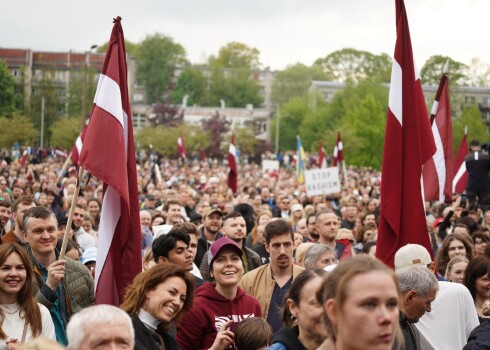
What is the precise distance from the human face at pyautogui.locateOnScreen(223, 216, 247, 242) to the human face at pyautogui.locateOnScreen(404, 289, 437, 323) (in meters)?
4.53

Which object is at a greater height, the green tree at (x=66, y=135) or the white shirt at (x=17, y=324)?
the white shirt at (x=17, y=324)

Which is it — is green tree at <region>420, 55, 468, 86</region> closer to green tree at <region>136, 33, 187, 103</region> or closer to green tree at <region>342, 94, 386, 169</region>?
green tree at <region>342, 94, 386, 169</region>

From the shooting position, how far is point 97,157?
8758mm

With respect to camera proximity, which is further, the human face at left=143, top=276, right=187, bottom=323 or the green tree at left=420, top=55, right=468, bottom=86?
the green tree at left=420, top=55, right=468, bottom=86

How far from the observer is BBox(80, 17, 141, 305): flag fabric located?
27.7 feet

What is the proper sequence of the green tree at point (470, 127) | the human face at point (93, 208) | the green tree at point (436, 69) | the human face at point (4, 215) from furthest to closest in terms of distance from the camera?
the green tree at point (436, 69)
the green tree at point (470, 127)
the human face at point (93, 208)
the human face at point (4, 215)

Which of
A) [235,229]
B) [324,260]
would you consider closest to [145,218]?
[235,229]

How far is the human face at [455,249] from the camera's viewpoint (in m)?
10.7

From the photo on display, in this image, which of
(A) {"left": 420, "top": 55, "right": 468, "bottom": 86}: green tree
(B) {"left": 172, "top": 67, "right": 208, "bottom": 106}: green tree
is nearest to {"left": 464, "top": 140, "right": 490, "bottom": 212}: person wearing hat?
(A) {"left": 420, "top": 55, "right": 468, "bottom": 86}: green tree

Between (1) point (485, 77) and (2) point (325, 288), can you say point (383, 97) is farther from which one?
(2) point (325, 288)

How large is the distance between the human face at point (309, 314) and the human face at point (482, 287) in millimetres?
3116

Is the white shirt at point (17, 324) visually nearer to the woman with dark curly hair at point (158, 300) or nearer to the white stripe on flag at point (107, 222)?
the woman with dark curly hair at point (158, 300)

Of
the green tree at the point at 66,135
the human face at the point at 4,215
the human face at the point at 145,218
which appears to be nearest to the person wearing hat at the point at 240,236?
the human face at the point at 4,215

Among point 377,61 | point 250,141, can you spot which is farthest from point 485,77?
point 377,61
